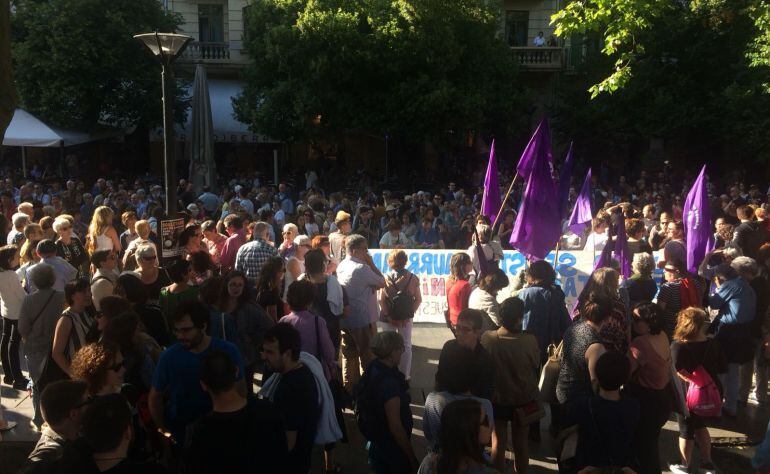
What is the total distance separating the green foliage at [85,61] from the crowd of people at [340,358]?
15.3 metres

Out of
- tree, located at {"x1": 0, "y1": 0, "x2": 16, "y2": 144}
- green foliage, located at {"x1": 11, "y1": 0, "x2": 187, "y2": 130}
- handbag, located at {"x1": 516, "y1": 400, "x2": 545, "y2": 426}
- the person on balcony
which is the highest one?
the person on balcony

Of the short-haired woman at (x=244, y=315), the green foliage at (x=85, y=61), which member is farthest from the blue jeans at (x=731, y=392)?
the green foliage at (x=85, y=61)

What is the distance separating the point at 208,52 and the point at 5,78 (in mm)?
23035

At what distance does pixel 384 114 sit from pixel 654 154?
37.7ft

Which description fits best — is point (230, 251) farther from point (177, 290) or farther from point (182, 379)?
point (182, 379)

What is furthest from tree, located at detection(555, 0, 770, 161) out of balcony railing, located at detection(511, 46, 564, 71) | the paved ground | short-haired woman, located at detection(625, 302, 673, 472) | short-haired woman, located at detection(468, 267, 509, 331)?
short-haired woman, located at detection(625, 302, 673, 472)

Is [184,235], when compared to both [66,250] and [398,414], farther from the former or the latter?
[398,414]

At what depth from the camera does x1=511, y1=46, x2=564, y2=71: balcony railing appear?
27703 millimetres

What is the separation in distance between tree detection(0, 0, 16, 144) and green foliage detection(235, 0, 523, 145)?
16.1 meters

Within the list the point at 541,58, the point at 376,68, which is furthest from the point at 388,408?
the point at 541,58

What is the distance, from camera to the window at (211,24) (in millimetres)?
27250

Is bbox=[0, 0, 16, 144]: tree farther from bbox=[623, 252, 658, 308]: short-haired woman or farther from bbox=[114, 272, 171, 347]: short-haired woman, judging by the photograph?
bbox=[623, 252, 658, 308]: short-haired woman

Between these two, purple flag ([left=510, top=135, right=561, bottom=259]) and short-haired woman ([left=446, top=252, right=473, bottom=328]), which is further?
purple flag ([left=510, top=135, right=561, bottom=259])

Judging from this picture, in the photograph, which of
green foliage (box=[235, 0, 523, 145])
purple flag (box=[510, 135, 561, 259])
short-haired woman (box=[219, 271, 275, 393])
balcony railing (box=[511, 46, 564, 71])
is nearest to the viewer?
short-haired woman (box=[219, 271, 275, 393])
